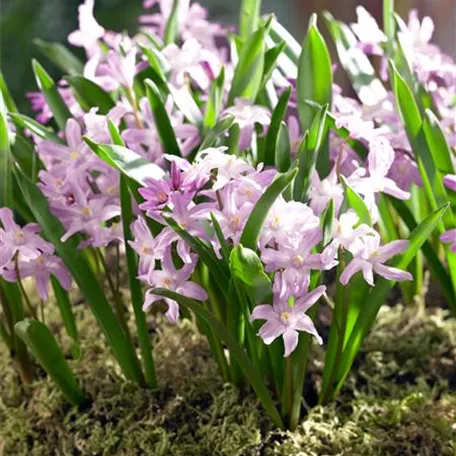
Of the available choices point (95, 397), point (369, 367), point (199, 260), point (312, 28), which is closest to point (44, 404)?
point (95, 397)

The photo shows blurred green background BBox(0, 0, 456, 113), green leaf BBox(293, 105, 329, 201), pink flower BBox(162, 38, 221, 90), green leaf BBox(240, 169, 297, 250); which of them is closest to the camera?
green leaf BBox(240, 169, 297, 250)

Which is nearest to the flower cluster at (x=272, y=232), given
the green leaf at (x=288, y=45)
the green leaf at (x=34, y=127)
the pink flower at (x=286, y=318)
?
the pink flower at (x=286, y=318)

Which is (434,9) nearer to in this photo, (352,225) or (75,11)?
(75,11)

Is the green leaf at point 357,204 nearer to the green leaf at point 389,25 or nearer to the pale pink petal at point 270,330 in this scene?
the pale pink petal at point 270,330

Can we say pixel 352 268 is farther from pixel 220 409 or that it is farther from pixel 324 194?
pixel 220 409

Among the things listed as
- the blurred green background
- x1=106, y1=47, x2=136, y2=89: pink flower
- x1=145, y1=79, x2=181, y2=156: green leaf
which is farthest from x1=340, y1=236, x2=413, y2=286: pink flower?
the blurred green background

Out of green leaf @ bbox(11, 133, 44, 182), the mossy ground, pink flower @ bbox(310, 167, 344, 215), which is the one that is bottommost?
the mossy ground

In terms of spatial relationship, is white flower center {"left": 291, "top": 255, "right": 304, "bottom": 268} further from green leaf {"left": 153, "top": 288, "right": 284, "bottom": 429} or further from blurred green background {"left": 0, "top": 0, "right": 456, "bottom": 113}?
blurred green background {"left": 0, "top": 0, "right": 456, "bottom": 113}
